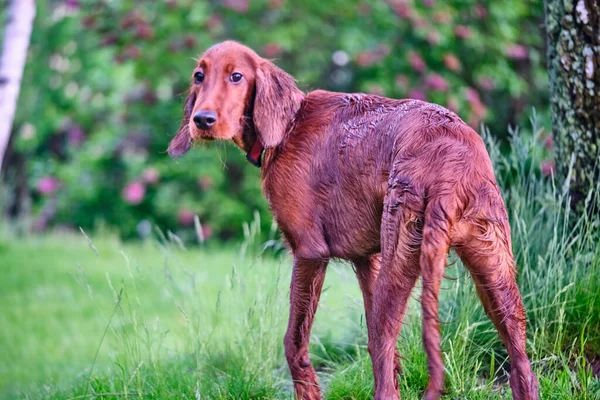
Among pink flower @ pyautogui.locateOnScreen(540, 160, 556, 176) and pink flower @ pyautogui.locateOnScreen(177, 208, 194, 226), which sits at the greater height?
pink flower @ pyautogui.locateOnScreen(540, 160, 556, 176)

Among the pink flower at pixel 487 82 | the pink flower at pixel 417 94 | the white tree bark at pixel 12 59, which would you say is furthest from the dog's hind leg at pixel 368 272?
the pink flower at pixel 487 82

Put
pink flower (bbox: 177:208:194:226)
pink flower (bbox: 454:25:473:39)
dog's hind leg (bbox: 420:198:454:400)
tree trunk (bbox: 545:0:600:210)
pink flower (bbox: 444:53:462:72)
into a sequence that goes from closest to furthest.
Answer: dog's hind leg (bbox: 420:198:454:400) → tree trunk (bbox: 545:0:600:210) → pink flower (bbox: 444:53:462:72) → pink flower (bbox: 454:25:473:39) → pink flower (bbox: 177:208:194:226)

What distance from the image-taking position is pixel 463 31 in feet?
31.2

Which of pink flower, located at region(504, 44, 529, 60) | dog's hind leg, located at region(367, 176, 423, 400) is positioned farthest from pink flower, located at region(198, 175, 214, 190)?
dog's hind leg, located at region(367, 176, 423, 400)

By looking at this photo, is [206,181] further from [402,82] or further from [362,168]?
[362,168]

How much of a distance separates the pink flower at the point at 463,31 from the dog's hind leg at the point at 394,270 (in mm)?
7256

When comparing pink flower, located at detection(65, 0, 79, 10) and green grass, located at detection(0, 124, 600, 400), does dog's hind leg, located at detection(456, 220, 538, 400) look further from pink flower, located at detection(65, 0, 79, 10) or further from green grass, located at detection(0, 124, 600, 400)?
pink flower, located at detection(65, 0, 79, 10)

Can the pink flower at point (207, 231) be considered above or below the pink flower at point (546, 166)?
below

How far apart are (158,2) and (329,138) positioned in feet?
25.2

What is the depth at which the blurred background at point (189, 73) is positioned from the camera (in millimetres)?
9758

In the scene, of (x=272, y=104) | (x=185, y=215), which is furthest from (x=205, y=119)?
(x=185, y=215)

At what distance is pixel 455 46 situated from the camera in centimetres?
1041

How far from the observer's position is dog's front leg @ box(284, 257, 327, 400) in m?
3.15

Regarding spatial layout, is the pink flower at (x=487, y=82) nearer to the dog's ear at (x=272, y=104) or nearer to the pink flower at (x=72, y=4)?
the pink flower at (x=72, y=4)
